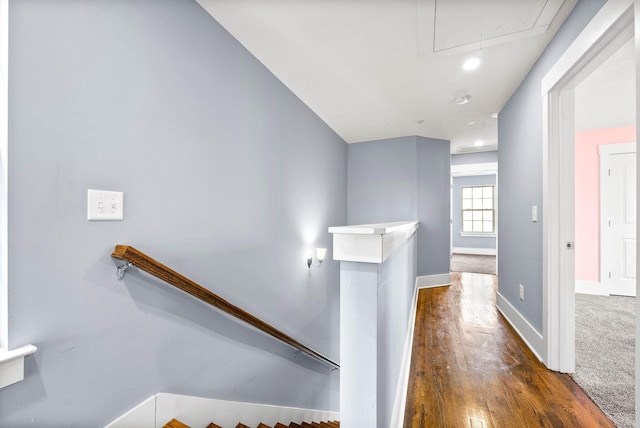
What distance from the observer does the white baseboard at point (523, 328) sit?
6.77 ft

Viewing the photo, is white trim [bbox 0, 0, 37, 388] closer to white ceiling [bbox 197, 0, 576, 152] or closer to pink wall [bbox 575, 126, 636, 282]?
white ceiling [bbox 197, 0, 576, 152]

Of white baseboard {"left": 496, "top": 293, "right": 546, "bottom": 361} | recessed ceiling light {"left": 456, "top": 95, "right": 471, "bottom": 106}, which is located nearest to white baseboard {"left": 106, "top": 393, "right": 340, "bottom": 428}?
white baseboard {"left": 496, "top": 293, "right": 546, "bottom": 361}

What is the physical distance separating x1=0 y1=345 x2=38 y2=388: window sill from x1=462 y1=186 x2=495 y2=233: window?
888 centimetres

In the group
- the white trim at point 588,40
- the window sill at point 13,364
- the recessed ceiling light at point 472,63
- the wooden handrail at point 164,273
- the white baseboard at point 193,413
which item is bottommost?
the white baseboard at point 193,413

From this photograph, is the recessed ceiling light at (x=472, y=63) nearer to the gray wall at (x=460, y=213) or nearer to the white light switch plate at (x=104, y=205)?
the white light switch plate at (x=104, y=205)

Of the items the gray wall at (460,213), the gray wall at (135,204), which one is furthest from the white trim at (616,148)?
the gray wall at (135,204)

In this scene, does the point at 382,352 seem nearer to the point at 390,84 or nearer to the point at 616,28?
the point at 616,28

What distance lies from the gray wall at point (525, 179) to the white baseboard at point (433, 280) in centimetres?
138

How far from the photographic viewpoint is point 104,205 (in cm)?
119

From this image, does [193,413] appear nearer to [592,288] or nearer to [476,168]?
[592,288]

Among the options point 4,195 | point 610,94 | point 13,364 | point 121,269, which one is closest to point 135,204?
point 121,269

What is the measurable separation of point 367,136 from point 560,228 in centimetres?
310

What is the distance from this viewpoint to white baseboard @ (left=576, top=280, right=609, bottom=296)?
387cm

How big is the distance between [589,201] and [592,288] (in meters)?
1.25
